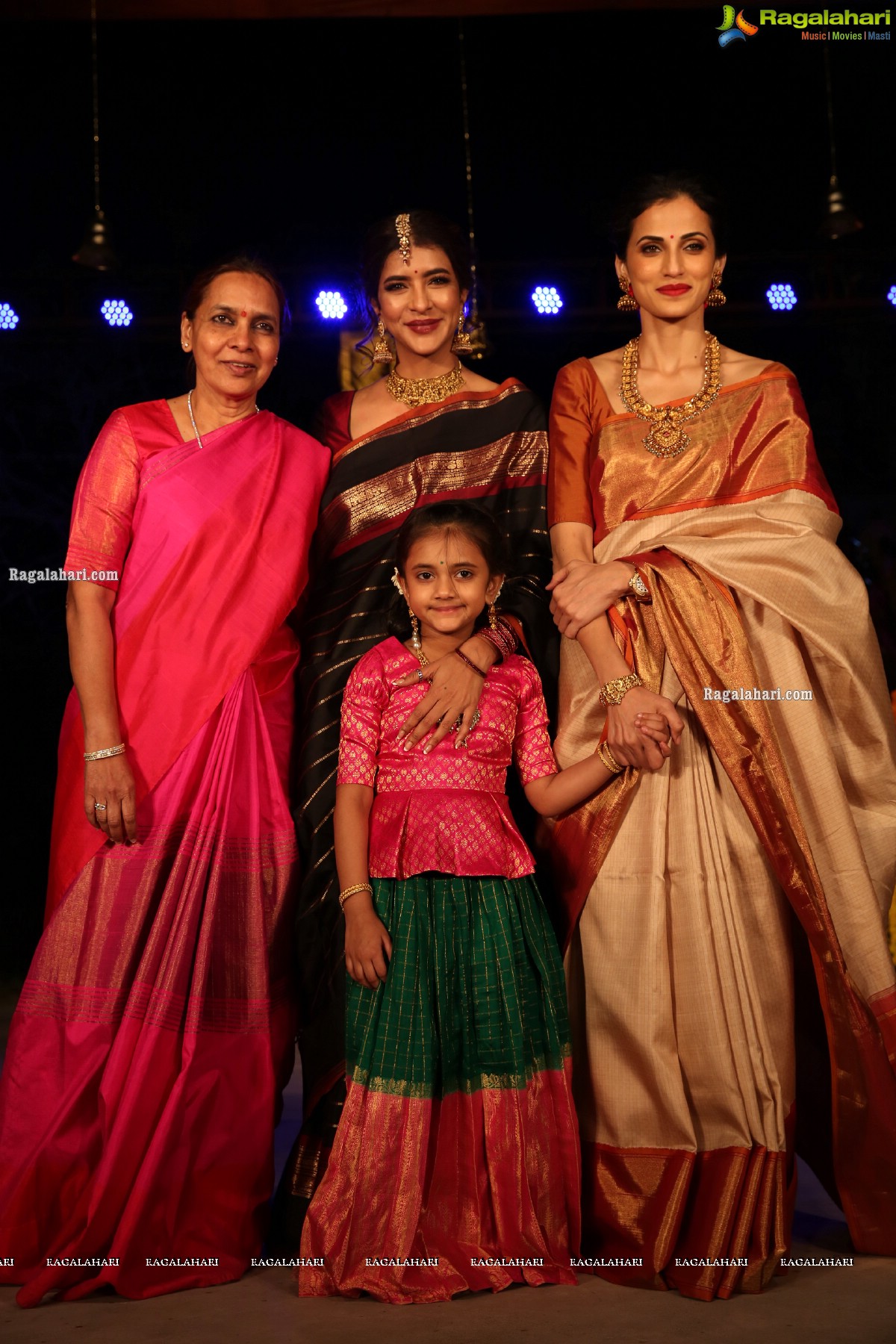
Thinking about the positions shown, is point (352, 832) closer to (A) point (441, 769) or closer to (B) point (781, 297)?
(A) point (441, 769)

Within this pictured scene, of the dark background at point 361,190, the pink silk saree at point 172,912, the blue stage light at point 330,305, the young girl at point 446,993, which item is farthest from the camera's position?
the blue stage light at point 330,305

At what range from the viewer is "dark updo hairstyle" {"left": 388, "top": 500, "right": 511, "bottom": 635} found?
7.72 feet

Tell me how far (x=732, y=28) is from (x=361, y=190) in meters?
1.80

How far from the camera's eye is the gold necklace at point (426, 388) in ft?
8.80

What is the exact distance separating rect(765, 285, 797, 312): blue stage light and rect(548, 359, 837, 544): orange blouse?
→ 3.69m

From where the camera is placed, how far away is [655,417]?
2494 mm

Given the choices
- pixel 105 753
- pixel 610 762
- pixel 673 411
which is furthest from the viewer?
pixel 673 411

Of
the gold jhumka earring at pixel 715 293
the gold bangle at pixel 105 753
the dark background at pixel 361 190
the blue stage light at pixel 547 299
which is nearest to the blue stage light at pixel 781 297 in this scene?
the dark background at pixel 361 190

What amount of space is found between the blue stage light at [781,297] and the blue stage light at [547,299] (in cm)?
103

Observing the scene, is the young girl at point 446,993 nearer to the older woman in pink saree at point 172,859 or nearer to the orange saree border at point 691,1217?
the orange saree border at point 691,1217

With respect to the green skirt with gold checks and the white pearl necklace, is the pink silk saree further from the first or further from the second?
the green skirt with gold checks

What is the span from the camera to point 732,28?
16.8ft

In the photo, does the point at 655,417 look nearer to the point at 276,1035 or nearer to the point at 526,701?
the point at 526,701

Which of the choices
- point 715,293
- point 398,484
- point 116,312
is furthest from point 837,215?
point 398,484
